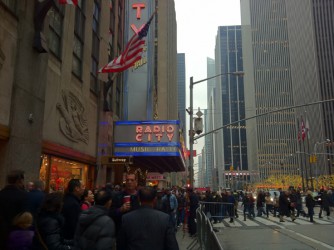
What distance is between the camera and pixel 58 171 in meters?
16.0

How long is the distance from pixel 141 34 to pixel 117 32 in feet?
35.1

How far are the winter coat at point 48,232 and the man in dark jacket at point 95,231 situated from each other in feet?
1.91

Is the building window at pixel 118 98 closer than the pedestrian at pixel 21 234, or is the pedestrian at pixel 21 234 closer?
the pedestrian at pixel 21 234

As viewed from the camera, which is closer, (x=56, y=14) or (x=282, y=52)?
(x=56, y=14)

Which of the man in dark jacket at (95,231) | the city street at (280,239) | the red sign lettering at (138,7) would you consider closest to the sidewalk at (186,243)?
the city street at (280,239)

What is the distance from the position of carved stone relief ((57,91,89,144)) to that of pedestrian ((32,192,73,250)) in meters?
10.9

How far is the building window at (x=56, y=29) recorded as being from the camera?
50.2 feet

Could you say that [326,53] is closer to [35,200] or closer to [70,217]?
[35,200]

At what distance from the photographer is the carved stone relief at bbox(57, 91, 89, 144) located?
619 inches

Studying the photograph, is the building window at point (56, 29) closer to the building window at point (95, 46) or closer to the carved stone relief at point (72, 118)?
the carved stone relief at point (72, 118)

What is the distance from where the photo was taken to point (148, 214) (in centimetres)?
429

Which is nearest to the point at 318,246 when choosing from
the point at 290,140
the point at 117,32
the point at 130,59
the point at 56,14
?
the point at 130,59

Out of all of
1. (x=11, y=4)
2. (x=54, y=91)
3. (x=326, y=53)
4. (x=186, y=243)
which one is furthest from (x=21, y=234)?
(x=326, y=53)

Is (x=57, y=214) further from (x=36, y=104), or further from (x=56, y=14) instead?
(x=56, y=14)
